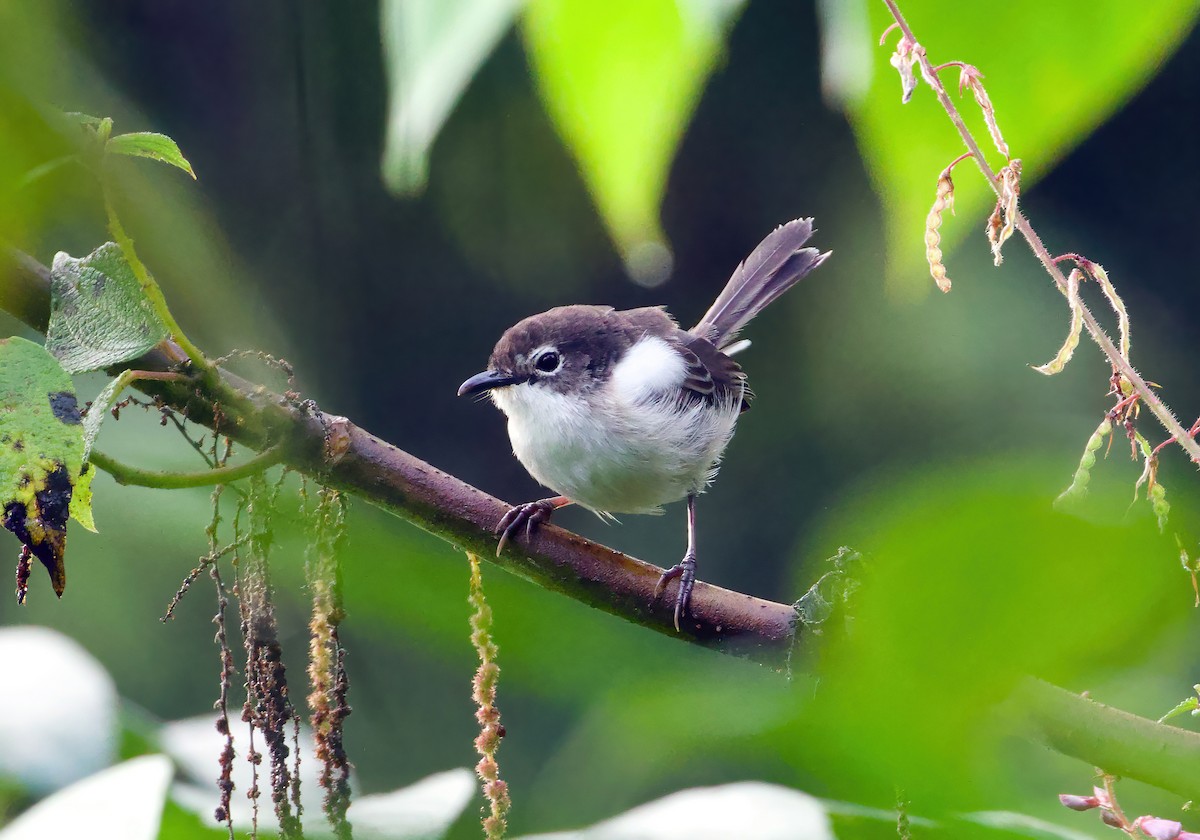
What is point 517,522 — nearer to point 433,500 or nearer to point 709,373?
point 433,500

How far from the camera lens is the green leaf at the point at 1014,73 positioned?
364 millimetres

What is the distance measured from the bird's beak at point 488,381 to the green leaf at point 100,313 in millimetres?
304

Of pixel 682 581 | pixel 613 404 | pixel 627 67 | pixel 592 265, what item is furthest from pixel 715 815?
pixel 592 265

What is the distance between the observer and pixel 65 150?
224mm

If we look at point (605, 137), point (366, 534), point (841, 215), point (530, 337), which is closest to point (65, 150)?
point (605, 137)

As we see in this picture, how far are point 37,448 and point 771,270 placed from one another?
0.60 meters

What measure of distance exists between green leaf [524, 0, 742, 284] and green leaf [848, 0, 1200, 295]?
0.08 meters

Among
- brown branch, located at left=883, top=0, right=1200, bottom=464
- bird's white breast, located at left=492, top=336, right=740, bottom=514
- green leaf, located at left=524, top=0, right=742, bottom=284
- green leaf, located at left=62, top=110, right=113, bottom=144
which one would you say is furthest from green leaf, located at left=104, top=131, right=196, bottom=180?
→ bird's white breast, located at left=492, top=336, right=740, bottom=514

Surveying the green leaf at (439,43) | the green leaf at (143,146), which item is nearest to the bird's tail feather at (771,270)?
the green leaf at (439,43)

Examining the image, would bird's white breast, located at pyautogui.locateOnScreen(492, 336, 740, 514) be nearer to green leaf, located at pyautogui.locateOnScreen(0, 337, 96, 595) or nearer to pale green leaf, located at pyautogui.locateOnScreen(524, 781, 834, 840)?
pale green leaf, located at pyautogui.locateOnScreen(524, 781, 834, 840)

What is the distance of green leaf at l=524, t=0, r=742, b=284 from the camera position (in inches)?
14.3

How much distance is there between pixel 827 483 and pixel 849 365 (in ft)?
0.40

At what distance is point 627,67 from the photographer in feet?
1.21

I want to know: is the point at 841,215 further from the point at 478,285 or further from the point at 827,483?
the point at 478,285
